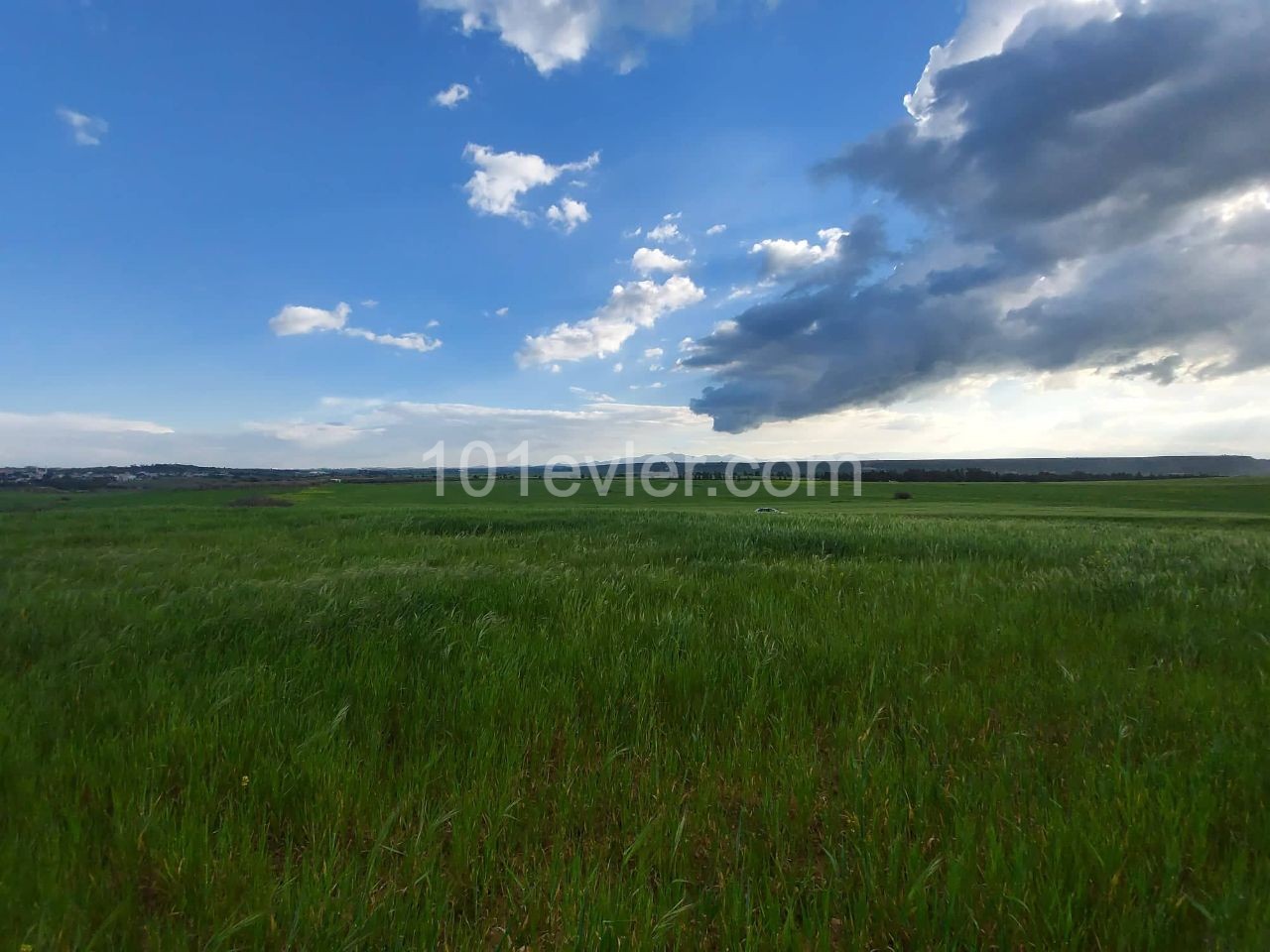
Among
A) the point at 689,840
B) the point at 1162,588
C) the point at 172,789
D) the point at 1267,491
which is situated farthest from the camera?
the point at 1267,491

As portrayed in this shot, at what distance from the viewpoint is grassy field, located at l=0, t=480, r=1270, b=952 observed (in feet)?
5.11

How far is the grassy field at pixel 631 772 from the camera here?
5.11 ft

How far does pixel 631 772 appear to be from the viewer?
7.63ft

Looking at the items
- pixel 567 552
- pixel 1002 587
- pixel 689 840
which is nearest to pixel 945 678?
pixel 689 840

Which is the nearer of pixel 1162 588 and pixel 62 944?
pixel 62 944

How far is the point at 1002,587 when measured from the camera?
5473 millimetres

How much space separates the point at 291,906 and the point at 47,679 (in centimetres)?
288

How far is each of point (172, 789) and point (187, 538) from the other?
11.0 meters

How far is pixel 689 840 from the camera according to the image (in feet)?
6.19

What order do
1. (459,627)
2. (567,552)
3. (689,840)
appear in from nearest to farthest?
(689,840) < (459,627) < (567,552)

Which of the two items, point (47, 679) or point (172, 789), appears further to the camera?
point (47, 679)

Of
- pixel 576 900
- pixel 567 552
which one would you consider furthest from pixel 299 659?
pixel 567 552

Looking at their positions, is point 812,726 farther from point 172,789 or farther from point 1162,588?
point 1162,588

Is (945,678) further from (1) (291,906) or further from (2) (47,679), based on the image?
(2) (47,679)
